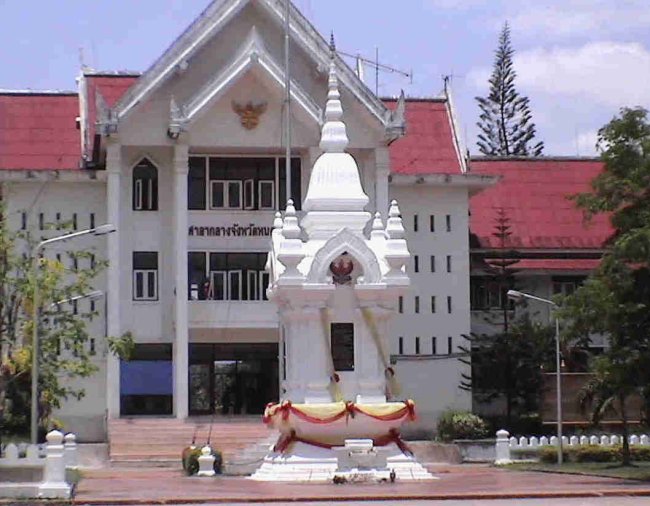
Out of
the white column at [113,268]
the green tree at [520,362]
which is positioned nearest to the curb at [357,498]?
the white column at [113,268]

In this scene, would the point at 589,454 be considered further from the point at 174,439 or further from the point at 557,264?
the point at 557,264

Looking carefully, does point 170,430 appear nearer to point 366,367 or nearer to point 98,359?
point 98,359

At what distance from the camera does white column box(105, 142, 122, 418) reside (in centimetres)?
5059

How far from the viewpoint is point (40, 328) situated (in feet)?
134

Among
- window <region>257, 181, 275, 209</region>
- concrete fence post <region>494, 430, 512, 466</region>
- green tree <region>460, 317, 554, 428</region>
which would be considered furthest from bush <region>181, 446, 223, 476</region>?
green tree <region>460, 317, 554, 428</region>

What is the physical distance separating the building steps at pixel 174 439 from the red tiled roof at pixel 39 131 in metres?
10.0

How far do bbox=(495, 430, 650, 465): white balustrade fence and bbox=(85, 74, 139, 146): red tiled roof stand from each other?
1902cm

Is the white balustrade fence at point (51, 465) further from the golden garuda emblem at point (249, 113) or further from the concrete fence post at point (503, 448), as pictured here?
the golden garuda emblem at point (249, 113)

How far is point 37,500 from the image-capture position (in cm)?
2828

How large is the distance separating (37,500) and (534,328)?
88.8 feet

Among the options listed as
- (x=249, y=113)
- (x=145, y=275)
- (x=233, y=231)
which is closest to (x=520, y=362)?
(x=233, y=231)

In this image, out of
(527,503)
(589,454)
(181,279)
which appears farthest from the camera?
(181,279)

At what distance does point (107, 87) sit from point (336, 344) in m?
23.9

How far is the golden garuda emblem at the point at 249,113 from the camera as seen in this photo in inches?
2002
